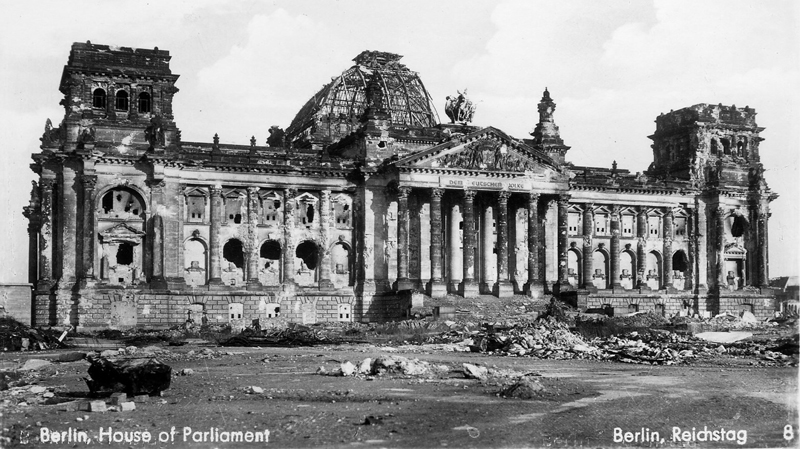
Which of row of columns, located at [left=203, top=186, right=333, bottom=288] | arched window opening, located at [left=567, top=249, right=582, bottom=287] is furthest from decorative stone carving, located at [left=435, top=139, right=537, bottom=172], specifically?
arched window opening, located at [left=567, top=249, right=582, bottom=287]

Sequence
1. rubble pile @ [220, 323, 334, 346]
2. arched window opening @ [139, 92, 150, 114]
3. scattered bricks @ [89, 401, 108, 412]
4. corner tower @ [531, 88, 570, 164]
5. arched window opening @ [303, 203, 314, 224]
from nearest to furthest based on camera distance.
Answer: scattered bricks @ [89, 401, 108, 412] → rubble pile @ [220, 323, 334, 346] → arched window opening @ [139, 92, 150, 114] → arched window opening @ [303, 203, 314, 224] → corner tower @ [531, 88, 570, 164]

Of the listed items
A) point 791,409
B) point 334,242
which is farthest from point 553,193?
point 791,409

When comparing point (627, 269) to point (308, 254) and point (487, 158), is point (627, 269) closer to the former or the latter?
point (487, 158)

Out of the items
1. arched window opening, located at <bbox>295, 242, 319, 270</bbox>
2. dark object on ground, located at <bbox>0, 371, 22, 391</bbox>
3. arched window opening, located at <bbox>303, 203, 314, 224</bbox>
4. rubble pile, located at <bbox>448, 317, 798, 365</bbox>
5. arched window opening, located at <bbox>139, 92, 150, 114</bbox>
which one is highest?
arched window opening, located at <bbox>139, 92, 150, 114</bbox>

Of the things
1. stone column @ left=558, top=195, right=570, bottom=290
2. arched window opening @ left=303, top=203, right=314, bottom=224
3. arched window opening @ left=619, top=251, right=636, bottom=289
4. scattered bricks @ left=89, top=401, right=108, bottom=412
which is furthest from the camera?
arched window opening @ left=619, top=251, right=636, bottom=289

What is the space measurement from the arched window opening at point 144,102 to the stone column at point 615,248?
3214 centimetres

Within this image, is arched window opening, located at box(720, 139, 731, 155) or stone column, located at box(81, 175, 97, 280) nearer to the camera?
stone column, located at box(81, 175, 97, 280)

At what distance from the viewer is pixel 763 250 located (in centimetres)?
7056

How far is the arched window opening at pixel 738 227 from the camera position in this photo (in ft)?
235

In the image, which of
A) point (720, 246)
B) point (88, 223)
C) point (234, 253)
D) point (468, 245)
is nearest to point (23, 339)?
point (88, 223)

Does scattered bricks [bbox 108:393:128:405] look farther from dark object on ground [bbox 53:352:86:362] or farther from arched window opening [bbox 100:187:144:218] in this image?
arched window opening [bbox 100:187:144:218]

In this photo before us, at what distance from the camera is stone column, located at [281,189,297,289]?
195ft

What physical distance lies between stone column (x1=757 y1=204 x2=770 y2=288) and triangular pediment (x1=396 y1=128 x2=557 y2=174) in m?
18.5

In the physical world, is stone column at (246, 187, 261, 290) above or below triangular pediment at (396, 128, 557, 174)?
below
